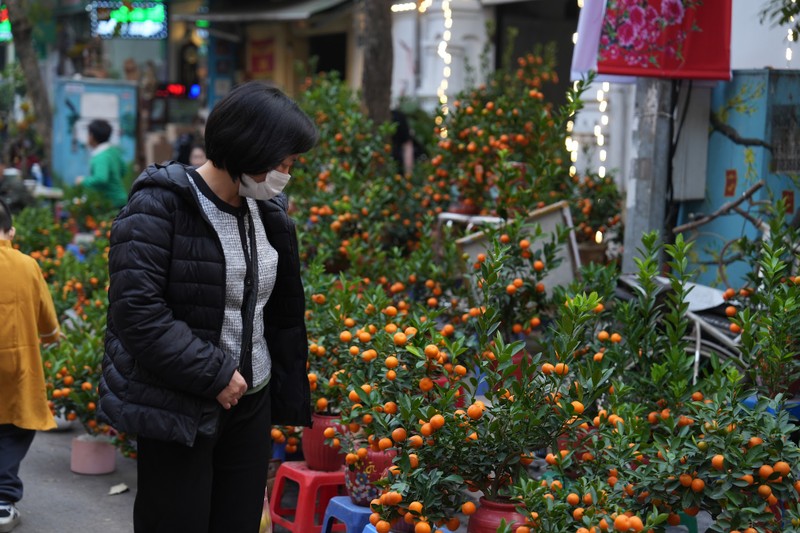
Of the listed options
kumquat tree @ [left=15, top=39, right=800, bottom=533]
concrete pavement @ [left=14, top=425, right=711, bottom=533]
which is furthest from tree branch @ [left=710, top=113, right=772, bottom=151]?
concrete pavement @ [left=14, top=425, right=711, bottom=533]

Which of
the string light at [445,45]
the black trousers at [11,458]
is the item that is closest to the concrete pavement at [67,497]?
the black trousers at [11,458]

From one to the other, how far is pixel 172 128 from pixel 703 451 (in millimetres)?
18140

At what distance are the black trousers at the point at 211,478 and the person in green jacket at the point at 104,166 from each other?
7.86 metres

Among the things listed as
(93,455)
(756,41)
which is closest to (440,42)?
(756,41)

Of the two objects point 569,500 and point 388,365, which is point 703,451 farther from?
point 388,365

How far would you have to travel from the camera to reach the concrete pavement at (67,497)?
5.21 m

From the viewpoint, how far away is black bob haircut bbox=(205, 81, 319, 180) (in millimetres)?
3148

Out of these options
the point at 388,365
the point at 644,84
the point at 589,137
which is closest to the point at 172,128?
the point at 589,137

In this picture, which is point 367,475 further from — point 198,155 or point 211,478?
point 198,155

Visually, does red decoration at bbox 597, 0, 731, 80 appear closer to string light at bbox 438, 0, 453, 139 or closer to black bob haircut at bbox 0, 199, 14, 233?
black bob haircut at bbox 0, 199, 14, 233

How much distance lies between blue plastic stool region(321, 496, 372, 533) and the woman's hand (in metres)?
1.31

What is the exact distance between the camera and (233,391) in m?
3.19

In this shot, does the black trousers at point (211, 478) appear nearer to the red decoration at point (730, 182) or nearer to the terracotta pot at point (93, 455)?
the terracotta pot at point (93, 455)

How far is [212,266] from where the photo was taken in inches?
127
